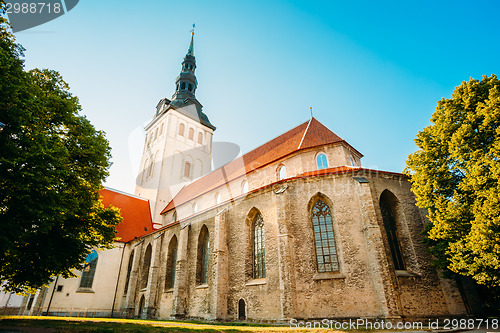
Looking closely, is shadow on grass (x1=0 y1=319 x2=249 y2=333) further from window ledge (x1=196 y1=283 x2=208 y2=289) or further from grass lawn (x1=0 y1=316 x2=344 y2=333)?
window ledge (x1=196 y1=283 x2=208 y2=289)

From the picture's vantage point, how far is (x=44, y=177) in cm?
865

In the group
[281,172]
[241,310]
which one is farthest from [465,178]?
[241,310]

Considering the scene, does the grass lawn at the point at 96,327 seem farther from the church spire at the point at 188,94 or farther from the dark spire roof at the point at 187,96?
the church spire at the point at 188,94

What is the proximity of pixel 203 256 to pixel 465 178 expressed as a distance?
1438cm

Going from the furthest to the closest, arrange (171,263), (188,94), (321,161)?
(188,94) → (171,263) → (321,161)

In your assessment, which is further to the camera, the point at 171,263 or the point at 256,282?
the point at 171,263

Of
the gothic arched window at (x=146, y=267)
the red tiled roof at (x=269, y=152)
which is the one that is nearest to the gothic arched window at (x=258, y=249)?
the red tiled roof at (x=269, y=152)

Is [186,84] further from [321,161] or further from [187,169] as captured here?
[321,161]

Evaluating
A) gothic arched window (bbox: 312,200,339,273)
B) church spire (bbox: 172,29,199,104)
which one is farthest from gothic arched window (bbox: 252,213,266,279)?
church spire (bbox: 172,29,199,104)

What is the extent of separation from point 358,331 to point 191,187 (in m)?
20.9

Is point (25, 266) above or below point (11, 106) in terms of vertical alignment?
below

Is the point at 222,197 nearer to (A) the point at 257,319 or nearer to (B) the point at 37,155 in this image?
(A) the point at 257,319

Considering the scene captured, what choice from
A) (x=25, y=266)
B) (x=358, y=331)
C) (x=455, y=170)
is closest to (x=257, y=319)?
(x=358, y=331)

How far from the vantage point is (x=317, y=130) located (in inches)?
723
